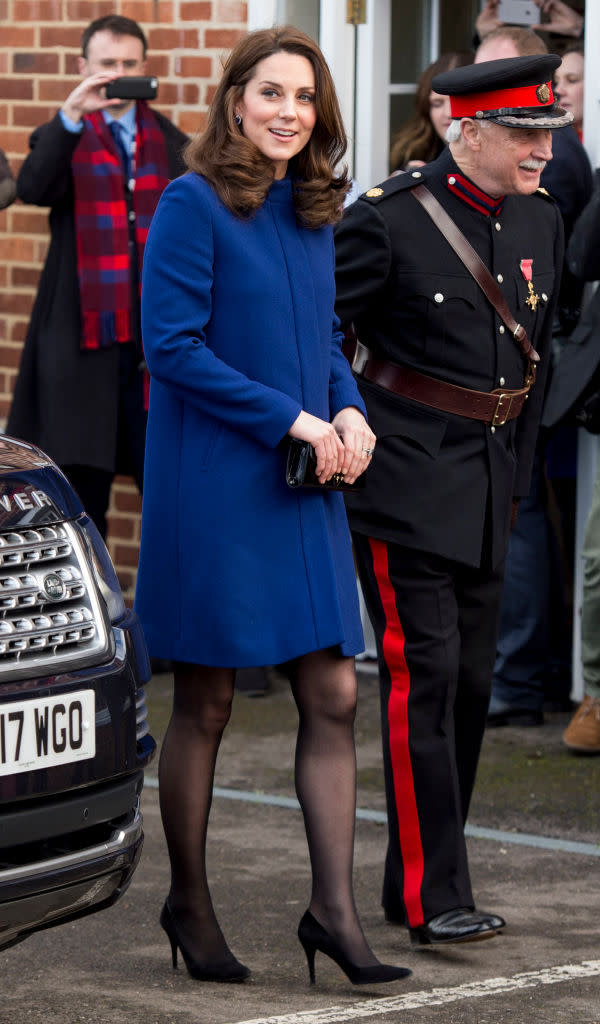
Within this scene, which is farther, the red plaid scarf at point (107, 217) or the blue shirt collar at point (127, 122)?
the blue shirt collar at point (127, 122)

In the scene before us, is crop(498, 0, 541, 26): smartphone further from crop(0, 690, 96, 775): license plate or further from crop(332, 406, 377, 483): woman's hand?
crop(0, 690, 96, 775): license plate

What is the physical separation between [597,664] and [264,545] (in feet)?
7.80

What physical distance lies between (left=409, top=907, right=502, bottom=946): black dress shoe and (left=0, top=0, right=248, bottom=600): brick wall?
3.72 m

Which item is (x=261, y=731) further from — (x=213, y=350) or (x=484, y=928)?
(x=213, y=350)

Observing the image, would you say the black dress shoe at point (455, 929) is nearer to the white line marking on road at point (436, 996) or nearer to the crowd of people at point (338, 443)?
the crowd of people at point (338, 443)

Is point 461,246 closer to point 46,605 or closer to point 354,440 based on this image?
point 354,440

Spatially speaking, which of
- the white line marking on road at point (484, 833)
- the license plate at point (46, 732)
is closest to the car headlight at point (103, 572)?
the license plate at point (46, 732)

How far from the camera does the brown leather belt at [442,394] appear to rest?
4.45m

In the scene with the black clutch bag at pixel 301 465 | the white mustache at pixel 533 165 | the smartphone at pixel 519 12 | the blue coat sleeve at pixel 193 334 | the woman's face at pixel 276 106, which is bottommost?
the black clutch bag at pixel 301 465

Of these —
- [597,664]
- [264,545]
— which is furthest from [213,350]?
[597,664]

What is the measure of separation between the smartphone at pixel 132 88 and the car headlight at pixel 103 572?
3.81m

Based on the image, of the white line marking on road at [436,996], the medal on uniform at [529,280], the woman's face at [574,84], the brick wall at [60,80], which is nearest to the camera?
the white line marking on road at [436,996]

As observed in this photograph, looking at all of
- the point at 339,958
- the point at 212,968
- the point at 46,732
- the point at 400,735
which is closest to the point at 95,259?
the point at 400,735

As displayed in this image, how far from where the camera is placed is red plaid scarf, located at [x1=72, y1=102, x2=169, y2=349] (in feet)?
23.3
